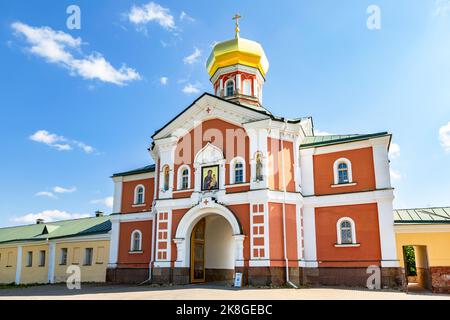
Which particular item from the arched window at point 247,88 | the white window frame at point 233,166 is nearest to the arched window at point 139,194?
the white window frame at point 233,166

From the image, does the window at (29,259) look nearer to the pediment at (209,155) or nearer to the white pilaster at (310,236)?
the pediment at (209,155)

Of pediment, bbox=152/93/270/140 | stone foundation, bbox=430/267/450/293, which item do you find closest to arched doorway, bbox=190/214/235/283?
pediment, bbox=152/93/270/140

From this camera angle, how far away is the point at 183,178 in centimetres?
1992

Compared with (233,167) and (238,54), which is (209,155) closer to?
(233,167)

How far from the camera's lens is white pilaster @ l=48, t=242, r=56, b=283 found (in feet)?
84.8

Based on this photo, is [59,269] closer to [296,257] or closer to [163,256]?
[163,256]

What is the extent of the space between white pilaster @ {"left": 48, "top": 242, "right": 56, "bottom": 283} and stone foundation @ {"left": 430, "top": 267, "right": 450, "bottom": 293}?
21919 mm

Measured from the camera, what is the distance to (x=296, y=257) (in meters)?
17.3

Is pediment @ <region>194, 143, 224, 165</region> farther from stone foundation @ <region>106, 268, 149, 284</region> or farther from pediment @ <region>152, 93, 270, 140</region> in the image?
stone foundation @ <region>106, 268, 149, 284</region>

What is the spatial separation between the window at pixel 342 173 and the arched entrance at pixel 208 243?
5.35 m

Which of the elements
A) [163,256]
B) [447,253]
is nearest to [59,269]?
[163,256]

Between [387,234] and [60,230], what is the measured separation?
23500 mm

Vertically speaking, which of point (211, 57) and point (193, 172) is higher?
point (211, 57)
